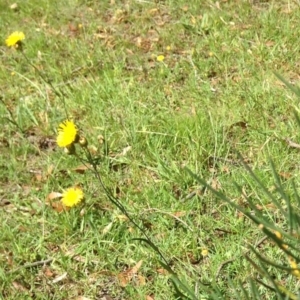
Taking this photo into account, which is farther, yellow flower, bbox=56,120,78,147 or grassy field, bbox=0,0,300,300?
grassy field, bbox=0,0,300,300

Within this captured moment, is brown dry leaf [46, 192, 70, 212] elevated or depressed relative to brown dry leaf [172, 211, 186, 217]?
depressed

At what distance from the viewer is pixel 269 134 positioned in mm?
2705

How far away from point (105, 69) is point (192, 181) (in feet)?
3.98

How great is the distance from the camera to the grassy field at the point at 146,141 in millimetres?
2307

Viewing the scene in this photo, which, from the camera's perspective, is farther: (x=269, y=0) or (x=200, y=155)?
(x=269, y=0)

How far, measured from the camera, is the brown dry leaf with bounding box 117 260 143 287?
226 centimetres

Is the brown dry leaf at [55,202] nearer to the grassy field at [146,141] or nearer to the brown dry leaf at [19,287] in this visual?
the grassy field at [146,141]

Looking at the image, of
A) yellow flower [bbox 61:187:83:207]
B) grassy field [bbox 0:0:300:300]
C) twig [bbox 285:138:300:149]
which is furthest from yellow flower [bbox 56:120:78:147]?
twig [bbox 285:138:300:149]

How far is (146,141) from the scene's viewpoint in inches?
111

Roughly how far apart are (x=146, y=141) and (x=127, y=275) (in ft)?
2.49

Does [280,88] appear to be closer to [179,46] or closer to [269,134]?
[269,134]

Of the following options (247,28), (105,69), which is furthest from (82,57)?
(247,28)

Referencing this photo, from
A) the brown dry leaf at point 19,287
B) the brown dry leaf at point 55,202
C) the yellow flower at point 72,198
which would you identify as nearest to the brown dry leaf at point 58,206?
the brown dry leaf at point 55,202

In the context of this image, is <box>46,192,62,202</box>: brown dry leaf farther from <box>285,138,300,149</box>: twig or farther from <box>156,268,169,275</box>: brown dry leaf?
<box>285,138,300,149</box>: twig
